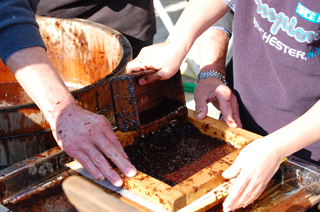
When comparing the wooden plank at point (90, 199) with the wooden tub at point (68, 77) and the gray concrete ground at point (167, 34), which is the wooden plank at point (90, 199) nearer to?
the wooden tub at point (68, 77)

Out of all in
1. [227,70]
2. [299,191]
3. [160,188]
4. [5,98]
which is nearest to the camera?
[160,188]

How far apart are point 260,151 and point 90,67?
1873 millimetres

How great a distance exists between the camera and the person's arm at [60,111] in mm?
1356

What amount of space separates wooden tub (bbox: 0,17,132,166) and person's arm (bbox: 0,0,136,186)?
0.16 metres

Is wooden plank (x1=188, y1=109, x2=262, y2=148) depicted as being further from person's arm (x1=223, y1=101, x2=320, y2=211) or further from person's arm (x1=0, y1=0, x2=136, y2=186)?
person's arm (x1=0, y1=0, x2=136, y2=186)

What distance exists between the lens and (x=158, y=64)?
163 centimetres

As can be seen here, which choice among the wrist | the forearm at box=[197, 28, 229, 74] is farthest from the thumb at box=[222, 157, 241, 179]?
the forearm at box=[197, 28, 229, 74]

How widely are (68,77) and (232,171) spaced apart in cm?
205

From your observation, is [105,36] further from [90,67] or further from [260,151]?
[260,151]

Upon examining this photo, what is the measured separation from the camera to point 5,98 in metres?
2.63

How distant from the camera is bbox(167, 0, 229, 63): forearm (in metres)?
1.70

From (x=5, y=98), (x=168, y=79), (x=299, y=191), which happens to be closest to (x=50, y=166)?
(x=168, y=79)

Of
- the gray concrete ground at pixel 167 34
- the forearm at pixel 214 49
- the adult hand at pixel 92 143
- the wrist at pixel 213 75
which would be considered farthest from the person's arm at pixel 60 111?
the gray concrete ground at pixel 167 34

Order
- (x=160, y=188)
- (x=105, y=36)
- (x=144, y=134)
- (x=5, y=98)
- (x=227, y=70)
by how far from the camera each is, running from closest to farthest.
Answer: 1. (x=160, y=188)
2. (x=144, y=134)
3. (x=227, y=70)
4. (x=105, y=36)
5. (x=5, y=98)
